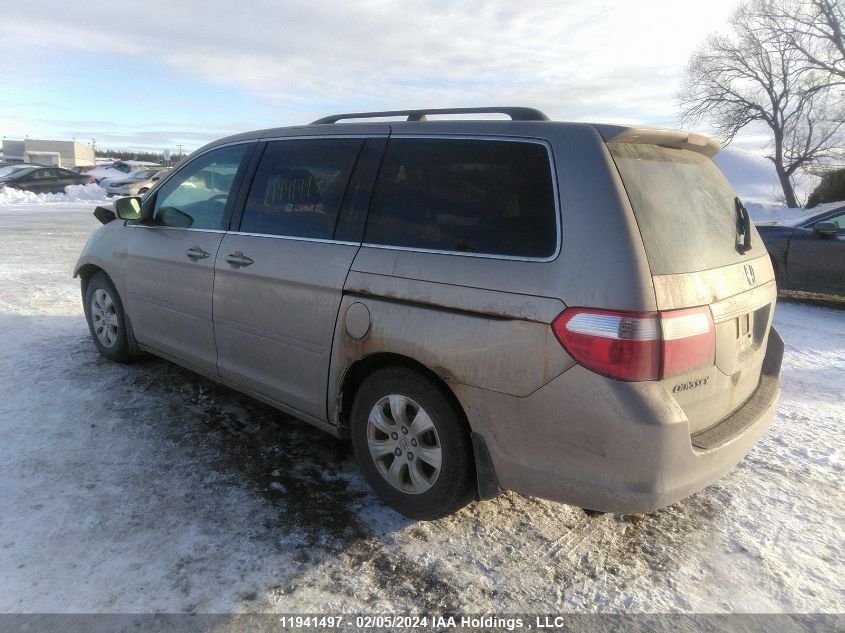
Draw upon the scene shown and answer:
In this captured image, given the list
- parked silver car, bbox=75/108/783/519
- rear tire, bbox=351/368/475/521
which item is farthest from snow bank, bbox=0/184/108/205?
rear tire, bbox=351/368/475/521

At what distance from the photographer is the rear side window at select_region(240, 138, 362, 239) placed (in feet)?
11.2

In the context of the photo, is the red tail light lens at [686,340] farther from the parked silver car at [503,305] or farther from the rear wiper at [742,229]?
the rear wiper at [742,229]

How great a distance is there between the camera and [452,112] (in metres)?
3.24

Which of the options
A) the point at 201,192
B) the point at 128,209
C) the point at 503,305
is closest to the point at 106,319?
the point at 128,209

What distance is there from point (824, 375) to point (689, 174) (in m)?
3.60

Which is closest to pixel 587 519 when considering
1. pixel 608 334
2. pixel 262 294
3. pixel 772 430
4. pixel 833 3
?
pixel 608 334

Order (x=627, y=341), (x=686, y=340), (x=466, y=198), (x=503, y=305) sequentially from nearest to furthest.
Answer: (x=627, y=341), (x=686, y=340), (x=503, y=305), (x=466, y=198)

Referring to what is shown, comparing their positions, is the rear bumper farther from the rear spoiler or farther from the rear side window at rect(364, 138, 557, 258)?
the rear spoiler

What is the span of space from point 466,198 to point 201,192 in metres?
2.25

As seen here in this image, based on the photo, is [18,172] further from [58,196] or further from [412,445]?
[412,445]

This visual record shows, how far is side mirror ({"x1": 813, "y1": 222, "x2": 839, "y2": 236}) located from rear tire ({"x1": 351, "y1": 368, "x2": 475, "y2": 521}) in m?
7.80

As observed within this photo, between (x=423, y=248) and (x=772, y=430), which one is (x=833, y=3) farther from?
(x=423, y=248)

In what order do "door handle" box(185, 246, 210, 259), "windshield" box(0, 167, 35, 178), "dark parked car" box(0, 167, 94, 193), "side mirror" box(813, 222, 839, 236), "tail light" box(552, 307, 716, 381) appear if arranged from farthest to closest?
"windshield" box(0, 167, 35, 178)
"dark parked car" box(0, 167, 94, 193)
"side mirror" box(813, 222, 839, 236)
"door handle" box(185, 246, 210, 259)
"tail light" box(552, 307, 716, 381)

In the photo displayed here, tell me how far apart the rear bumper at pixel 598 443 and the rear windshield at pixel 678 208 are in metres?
0.52
